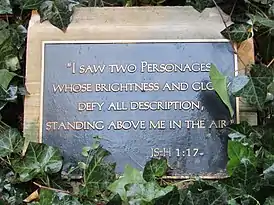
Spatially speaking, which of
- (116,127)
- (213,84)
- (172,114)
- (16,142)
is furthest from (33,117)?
(213,84)

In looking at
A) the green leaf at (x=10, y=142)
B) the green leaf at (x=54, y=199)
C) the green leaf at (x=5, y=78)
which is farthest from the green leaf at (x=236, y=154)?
the green leaf at (x=5, y=78)

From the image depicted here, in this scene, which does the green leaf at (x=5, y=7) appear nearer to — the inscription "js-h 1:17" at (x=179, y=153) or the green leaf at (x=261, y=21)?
the inscription "js-h 1:17" at (x=179, y=153)

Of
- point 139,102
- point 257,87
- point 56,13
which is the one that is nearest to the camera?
point 257,87

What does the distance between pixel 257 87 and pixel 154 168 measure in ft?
1.48

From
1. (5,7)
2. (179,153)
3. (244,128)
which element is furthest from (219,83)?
(5,7)

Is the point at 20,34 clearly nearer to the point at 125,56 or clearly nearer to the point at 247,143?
the point at 125,56

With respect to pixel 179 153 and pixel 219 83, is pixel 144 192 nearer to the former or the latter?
pixel 179 153

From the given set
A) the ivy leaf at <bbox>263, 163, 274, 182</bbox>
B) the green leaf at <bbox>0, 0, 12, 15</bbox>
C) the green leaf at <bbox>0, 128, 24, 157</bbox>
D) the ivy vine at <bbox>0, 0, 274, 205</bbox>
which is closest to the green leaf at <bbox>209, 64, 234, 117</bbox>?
the ivy vine at <bbox>0, 0, 274, 205</bbox>

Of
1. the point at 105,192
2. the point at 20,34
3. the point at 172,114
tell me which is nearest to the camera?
the point at 105,192

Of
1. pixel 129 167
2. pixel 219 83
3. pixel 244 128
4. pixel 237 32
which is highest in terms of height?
pixel 237 32

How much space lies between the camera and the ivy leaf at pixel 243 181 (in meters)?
2.21

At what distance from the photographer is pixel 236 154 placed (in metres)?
2.29

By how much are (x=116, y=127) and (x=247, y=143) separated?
1.52 feet

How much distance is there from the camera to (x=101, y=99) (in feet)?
8.27
